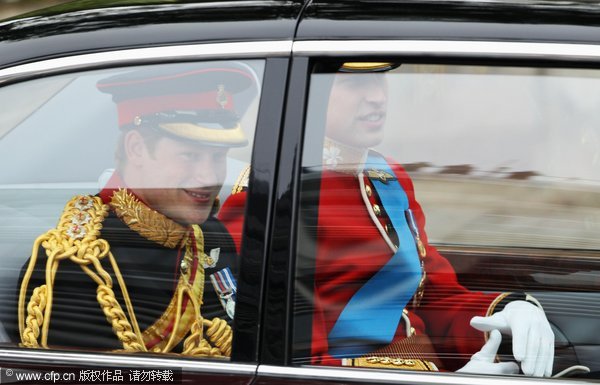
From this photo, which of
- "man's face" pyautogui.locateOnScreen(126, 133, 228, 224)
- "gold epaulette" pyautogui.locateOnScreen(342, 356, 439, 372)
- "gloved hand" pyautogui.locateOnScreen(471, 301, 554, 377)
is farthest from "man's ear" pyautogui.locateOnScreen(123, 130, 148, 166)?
"gloved hand" pyautogui.locateOnScreen(471, 301, 554, 377)

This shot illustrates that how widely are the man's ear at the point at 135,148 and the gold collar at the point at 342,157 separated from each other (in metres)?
0.38

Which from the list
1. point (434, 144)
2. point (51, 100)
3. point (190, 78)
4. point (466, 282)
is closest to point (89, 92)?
point (51, 100)

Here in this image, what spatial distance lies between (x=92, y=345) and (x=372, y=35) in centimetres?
85

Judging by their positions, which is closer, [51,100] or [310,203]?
[310,203]

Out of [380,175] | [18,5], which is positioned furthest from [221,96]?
[18,5]

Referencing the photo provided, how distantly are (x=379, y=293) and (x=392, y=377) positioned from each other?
7.4 inches

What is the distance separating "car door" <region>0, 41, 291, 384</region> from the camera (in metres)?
1.72

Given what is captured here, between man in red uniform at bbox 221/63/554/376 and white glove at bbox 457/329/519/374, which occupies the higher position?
man in red uniform at bbox 221/63/554/376

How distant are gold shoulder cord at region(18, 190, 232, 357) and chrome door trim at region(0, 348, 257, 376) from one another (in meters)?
0.03

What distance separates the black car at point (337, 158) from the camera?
1.71m

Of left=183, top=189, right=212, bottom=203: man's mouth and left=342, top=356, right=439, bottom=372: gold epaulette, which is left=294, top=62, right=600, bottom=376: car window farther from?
left=183, top=189, right=212, bottom=203: man's mouth

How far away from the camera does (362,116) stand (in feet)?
6.25

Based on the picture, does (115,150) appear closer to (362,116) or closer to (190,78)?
(190,78)

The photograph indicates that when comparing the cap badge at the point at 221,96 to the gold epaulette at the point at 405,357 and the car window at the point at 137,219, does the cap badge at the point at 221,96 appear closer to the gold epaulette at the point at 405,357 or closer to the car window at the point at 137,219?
the car window at the point at 137,219
